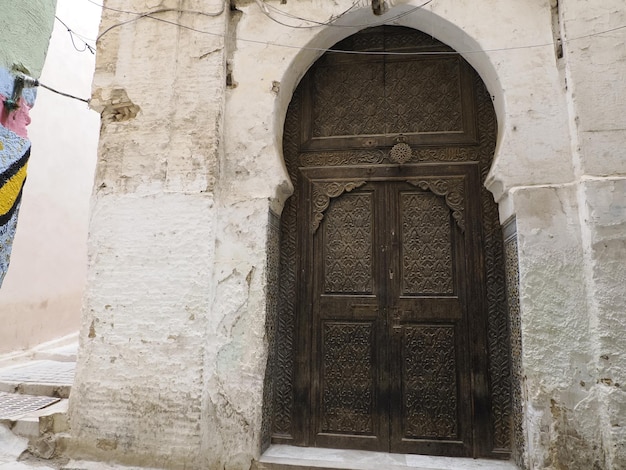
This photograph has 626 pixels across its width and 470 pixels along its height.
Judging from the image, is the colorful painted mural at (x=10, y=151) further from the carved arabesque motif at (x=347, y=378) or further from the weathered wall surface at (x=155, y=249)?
the carved arabesque motif at (x=347, y=378)

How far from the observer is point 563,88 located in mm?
2498

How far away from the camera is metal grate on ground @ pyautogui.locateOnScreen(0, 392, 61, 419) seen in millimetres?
2883

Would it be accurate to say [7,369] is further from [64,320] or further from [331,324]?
[331,324]

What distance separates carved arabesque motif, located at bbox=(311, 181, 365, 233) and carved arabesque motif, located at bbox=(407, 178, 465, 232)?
16.0 inches

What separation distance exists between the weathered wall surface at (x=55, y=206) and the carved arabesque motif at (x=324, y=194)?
4469 mm

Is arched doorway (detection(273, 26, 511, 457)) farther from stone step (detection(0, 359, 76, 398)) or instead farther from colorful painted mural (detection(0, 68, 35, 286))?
stone step (detection(0, 359, 76, 398))

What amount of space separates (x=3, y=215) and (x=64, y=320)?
5.53 metres

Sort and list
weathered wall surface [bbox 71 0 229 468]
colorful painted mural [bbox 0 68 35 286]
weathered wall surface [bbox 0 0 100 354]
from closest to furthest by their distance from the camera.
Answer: colorful painted mural [bbox 0 68 35 286] < weathered wall surface [bbox 71 0 229 468] < weathered wall surface [bbox 0 0 100 354]

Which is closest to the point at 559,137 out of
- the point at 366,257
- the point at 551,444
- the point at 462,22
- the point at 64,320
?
the point at 462,22

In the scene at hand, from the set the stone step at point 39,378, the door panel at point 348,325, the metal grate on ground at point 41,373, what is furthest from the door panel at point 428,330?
the metal grate on ground at point 41,373

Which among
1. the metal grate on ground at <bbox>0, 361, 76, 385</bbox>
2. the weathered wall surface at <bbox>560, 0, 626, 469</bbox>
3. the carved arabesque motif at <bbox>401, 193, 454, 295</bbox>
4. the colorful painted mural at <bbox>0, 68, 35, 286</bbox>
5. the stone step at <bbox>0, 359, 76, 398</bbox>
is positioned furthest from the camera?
the metal grate on ground at <bbox>0, 361, 76, 385</bbox>

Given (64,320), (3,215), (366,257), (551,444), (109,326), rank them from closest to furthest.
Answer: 1. (3,215)
2. (551,444)
3. (109,326)
4. (366,257)
5. (64,320)

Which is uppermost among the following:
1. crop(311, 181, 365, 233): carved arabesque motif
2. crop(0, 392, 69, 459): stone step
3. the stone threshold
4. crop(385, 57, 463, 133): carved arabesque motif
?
crop(385, 57, 463, 133): carved arabesque motif

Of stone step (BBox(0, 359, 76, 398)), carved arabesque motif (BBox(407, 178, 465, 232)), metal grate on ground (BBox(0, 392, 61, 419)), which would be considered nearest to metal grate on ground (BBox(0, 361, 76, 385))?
stone step (BBox(0, 359, 76, 398))
